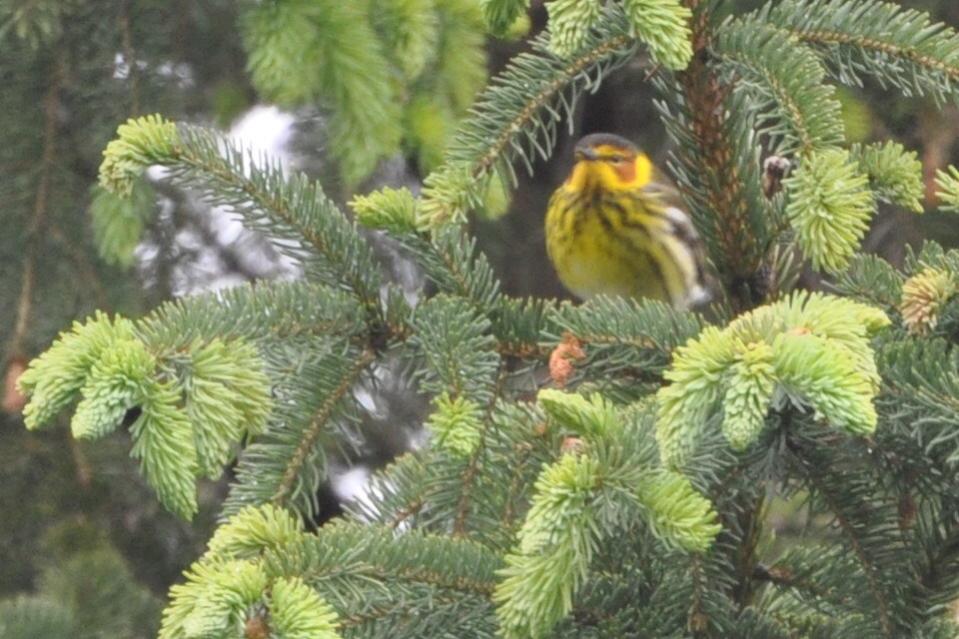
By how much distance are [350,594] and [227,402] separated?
245 mm

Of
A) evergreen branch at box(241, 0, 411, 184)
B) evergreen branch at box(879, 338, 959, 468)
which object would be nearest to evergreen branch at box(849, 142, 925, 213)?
evergreen branch at box(879, 338, 959, 468)

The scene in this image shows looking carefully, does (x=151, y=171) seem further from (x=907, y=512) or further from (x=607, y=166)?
(x=907, y=512)

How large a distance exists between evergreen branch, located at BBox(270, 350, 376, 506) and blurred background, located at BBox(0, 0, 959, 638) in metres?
0.36

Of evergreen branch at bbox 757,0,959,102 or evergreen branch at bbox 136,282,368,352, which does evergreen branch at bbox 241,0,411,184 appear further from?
evergreen branch at bbox 757,0,959,102

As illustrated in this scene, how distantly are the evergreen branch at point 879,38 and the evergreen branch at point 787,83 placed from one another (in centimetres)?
5

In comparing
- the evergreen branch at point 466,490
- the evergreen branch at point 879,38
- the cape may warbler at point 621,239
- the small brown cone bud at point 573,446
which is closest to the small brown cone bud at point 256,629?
the small brown cone bud at point 573,446

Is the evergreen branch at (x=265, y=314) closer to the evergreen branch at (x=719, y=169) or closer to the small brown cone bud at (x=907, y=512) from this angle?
the evergreen branch at (x=719, y=169)

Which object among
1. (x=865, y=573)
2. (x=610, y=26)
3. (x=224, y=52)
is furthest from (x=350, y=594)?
(x=224, y=52)

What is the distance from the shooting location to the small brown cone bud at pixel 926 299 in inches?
64.9

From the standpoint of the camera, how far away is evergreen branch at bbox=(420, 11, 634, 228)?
175cm

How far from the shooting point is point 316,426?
188 cm

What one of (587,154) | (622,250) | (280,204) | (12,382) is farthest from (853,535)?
(12,382)

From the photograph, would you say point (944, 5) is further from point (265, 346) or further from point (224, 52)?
point (265, 346)

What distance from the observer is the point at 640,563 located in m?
1.71
